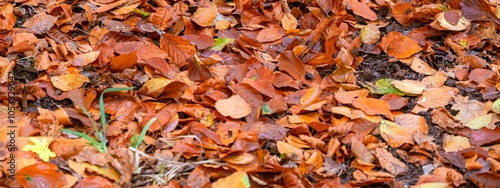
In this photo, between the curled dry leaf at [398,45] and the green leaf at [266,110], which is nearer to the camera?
the green leaf at [266,110]

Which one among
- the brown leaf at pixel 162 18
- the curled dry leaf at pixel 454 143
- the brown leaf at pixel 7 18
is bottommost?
the curled dry leaf at pixel 454 143

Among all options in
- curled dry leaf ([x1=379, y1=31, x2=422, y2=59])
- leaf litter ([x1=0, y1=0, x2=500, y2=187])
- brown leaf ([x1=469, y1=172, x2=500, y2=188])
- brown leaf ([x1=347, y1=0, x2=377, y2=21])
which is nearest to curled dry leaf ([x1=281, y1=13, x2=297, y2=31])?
leaf litter ([x1=0, y1=0, x2=500, y2=187])

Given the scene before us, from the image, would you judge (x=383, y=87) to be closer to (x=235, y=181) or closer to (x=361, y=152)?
(x=361, y=152)

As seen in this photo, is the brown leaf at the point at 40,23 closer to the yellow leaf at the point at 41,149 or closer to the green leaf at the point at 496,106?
the yellow leaf at the point at 41,149

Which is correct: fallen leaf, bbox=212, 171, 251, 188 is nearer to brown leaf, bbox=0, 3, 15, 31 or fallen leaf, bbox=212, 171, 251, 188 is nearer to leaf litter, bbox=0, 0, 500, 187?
leaf litter, bbox=0, 0, 500, 187

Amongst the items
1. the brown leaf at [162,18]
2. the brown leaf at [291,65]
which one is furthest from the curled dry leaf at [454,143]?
the brown leaf at [162,18]

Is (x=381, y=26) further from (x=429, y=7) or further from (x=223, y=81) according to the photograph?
(x=223, y=81)

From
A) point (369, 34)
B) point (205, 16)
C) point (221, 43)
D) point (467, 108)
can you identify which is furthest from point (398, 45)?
point (205, 16)
